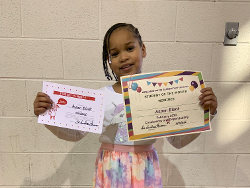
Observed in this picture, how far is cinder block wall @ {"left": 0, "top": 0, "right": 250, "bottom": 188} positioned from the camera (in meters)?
0.94

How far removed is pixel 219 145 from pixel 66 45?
3.64 ft

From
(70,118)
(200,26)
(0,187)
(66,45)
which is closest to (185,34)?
(200,26)

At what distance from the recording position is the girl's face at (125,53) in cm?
67


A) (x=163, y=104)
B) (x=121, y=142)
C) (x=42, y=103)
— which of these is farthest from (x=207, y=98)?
(x=42, y=103)

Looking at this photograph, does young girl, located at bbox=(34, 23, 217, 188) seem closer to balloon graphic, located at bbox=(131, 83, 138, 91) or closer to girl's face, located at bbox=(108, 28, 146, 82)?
girl's face, located at bbox=(108, 28, 146, 82)

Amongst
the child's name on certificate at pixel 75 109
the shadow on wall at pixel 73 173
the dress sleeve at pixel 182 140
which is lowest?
the shadow on wall at pixel 73 173

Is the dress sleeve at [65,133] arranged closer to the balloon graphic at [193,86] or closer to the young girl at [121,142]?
the young girl at [121,142]

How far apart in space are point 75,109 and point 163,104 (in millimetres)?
310

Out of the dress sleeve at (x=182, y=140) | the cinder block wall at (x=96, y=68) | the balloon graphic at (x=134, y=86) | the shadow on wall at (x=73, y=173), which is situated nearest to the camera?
the balloon graphic at (x=134, y=86)

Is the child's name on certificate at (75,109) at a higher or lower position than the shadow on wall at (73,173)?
higher

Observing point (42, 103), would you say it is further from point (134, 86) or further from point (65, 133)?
point (134, 86)

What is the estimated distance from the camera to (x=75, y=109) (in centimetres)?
61

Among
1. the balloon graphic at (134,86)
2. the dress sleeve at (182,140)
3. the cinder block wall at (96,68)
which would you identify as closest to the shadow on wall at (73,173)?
the cinder block wall at (96,68)

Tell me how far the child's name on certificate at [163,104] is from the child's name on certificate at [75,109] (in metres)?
0.12
